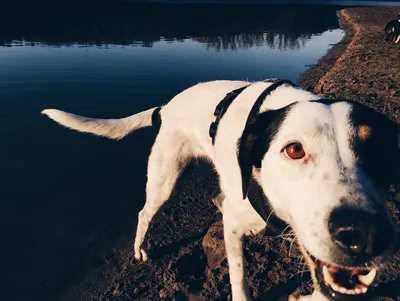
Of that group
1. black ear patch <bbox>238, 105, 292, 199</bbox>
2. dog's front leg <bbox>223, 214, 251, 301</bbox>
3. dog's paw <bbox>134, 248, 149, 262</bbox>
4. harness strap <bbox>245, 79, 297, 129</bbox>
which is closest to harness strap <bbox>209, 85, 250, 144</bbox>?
harness strap <bbox>245, 79, 297, 129</bbox>

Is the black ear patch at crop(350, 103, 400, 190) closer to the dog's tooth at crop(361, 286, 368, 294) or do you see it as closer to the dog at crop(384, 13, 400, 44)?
the dog's tooth at crop(361, 286, 368, 294)

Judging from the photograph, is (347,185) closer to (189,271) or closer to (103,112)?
(189,271)

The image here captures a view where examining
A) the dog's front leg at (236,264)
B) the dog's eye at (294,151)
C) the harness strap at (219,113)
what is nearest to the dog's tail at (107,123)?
the harness strap at (219,113)

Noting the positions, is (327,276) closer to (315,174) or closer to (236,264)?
(315,174)

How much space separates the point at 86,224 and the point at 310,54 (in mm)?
15344

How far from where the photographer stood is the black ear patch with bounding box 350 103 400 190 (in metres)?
1.80

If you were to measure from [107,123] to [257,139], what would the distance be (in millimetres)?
2051

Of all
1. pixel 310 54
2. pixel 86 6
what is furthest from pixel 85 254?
pixel 86 6

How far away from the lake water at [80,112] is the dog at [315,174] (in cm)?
248

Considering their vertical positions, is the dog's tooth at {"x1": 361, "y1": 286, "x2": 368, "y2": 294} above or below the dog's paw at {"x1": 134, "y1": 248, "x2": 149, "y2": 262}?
above

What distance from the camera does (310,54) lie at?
54.6ft

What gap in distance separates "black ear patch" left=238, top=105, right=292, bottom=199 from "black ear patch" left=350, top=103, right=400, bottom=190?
0.44 m

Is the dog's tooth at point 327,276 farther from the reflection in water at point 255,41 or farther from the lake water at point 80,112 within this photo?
the reflection in water at point 255,41

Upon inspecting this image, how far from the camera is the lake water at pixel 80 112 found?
13.8 ft
